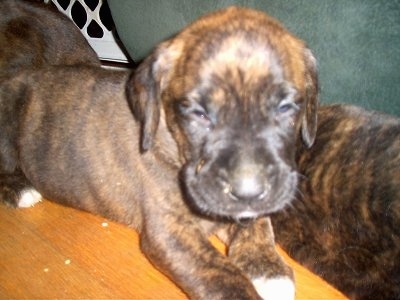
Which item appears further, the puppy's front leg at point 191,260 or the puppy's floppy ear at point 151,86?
the puppy's floppy ear at point 151,86

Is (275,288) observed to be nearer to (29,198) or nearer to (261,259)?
(261,259)

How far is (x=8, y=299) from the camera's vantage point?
89.5 inches

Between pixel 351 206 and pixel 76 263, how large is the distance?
1511 millimetres

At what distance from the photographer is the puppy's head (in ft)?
6.05

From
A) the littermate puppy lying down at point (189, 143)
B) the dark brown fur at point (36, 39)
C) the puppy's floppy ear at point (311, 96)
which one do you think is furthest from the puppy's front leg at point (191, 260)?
the dark brown fur at point (36, 39)

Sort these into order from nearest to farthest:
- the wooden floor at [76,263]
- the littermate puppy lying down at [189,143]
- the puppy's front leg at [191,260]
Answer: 1. the littermate puppy lying down at [189,143]
2. the puppy's front leg at [191,260]
3. the wooden floor at [76,263]

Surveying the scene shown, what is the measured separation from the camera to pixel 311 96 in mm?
2264

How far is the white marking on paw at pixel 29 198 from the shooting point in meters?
3.02

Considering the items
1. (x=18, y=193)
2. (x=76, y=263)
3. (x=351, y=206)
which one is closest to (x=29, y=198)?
(x=18, y=193)

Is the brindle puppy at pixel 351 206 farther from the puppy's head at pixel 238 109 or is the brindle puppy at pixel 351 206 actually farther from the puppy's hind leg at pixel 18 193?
the puppy's hind leg at pixel 18 193

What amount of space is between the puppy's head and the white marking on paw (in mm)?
1310

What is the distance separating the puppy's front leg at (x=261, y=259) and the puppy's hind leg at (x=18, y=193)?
1409 millimetres

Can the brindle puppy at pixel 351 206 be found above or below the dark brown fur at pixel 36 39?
above

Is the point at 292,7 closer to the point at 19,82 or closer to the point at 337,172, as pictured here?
the point at 337,172
